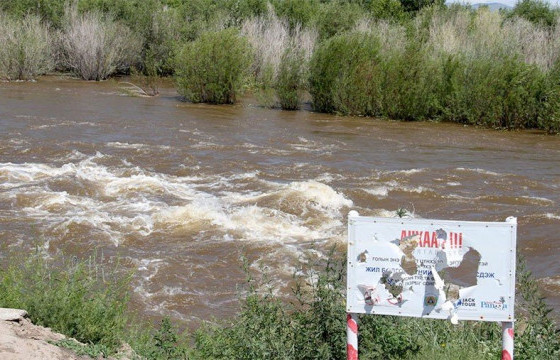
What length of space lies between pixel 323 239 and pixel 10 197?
5782 mm

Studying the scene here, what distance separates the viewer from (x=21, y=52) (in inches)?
1364

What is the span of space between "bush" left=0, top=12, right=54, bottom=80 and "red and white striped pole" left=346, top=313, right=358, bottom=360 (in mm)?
31708

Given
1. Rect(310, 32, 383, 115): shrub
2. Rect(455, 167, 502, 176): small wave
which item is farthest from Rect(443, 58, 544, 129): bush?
Rect(455, 167, 502, 176): small wave

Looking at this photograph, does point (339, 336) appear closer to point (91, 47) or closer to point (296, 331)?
point (296, 331)

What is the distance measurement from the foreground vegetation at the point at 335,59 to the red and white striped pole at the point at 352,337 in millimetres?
19943

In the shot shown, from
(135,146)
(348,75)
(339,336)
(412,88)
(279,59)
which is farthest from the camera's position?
(279,59)

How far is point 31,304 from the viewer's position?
255 inches

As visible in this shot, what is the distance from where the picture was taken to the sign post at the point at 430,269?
5277 mm

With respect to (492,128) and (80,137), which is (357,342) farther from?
(492,128)

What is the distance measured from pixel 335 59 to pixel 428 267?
72.5ft

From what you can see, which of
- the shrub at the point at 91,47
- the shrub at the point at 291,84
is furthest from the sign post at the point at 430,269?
the shrub at the point at 91,47

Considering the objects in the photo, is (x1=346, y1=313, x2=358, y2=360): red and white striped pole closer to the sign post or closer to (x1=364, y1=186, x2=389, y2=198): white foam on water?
the sign post

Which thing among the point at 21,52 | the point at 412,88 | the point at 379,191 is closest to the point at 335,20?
the point at 21,52

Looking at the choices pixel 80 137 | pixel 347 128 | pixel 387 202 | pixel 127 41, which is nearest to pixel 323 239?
pixel 387 202
